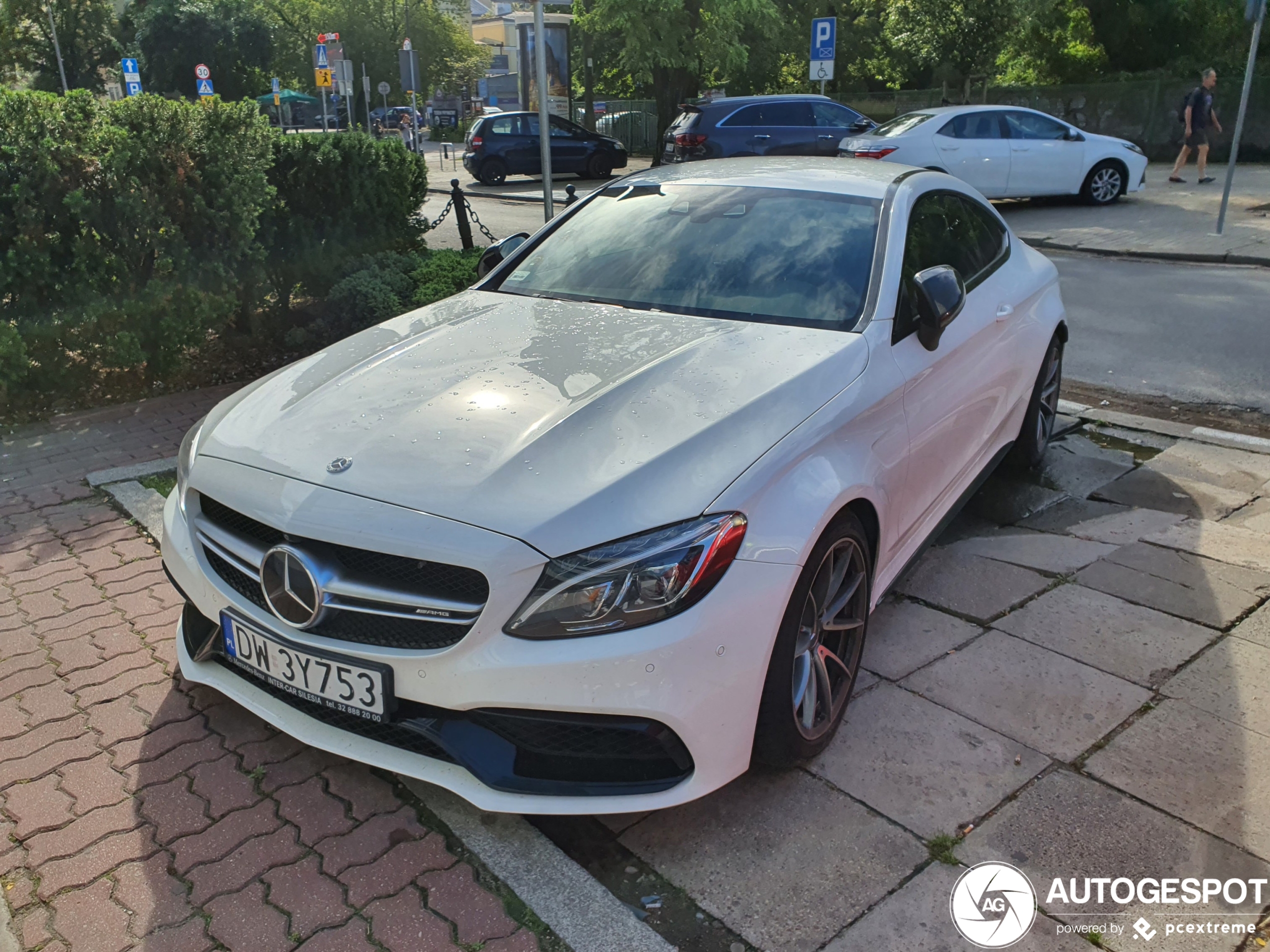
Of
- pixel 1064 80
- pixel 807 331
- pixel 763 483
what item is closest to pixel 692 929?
pixel 763 483

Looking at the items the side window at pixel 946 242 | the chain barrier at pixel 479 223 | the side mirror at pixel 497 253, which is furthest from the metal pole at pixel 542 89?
the side window at pixel 946 242

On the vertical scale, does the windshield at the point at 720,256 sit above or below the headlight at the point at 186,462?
above

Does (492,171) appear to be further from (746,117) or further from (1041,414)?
(1041,414)

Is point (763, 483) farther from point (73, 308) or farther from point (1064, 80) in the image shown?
point (1064, 80)

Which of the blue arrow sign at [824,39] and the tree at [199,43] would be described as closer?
the blue arrow sign at [824,39]

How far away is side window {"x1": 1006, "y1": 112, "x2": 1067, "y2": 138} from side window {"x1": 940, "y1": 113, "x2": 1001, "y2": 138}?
0.21 meters

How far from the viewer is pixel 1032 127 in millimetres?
15578

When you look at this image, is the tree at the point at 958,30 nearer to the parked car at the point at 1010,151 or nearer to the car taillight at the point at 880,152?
the parked car at the point at 1010,151

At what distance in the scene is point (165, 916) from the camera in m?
2.45

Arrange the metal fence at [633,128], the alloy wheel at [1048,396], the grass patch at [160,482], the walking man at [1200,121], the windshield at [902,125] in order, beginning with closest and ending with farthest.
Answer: the grass patch at [160,482]
the alloy wheel at [1048,396]
the windshield at [902,125]
the walking man at [1200,121]
the metal fence at [633,128]

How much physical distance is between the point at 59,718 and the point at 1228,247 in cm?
1294

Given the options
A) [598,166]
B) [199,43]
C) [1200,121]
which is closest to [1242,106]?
[1200,121]

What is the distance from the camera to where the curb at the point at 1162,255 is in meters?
11.4

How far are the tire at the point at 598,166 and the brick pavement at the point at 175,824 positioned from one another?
68.9 feet
